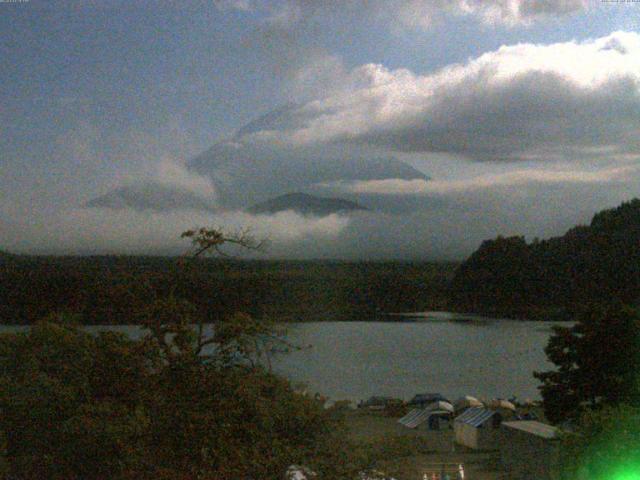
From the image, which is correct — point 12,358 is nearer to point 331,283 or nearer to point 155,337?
point 155,337

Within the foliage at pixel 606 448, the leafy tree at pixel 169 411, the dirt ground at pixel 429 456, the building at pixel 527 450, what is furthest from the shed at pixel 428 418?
the leafy tree at pixel 169 411

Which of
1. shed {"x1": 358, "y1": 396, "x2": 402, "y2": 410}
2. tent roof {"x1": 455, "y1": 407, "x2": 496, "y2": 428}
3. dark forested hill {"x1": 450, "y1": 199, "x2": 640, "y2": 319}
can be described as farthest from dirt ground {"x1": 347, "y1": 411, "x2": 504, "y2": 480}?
dark forested hill {"x1": 450, "y1": 199, "x2": 640, "y2": 319}

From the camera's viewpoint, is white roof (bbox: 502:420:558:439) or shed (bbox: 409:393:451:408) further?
shed (bbox: 409:393:451:408)

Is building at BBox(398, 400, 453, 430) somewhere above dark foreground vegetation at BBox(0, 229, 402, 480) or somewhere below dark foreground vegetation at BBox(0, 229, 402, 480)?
below

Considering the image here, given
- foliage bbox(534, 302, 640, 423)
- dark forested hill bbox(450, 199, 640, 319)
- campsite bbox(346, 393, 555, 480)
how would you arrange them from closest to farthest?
campsite bbox(346, 393, 555, 480) < foliage bbox(534, 302, 640, 423) < dark forested hill bbox(450, 199, 640, 319)

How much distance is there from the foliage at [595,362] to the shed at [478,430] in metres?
1.72

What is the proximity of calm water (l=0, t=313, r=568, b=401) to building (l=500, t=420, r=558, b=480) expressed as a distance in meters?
14.7

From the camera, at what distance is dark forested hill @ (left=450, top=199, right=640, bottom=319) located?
4906cm

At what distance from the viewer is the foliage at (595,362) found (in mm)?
16703

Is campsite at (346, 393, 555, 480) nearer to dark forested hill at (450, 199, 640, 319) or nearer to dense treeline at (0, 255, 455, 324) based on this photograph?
dense treeline at (0, 255, 455, 324)

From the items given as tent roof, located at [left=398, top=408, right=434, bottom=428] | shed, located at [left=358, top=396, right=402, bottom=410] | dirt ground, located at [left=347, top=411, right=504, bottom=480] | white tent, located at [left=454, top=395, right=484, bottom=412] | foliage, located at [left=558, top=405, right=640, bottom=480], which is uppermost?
foliage, located at [left=558, top=405, right=640, bottom=480]

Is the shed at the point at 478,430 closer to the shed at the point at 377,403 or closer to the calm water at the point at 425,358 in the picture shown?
the shed at the point at 377,403

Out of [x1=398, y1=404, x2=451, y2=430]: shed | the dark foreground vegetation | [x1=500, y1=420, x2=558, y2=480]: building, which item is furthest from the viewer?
[x1=398, y1=404, x2=451, y2=430]: shed

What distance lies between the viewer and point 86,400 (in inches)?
328
